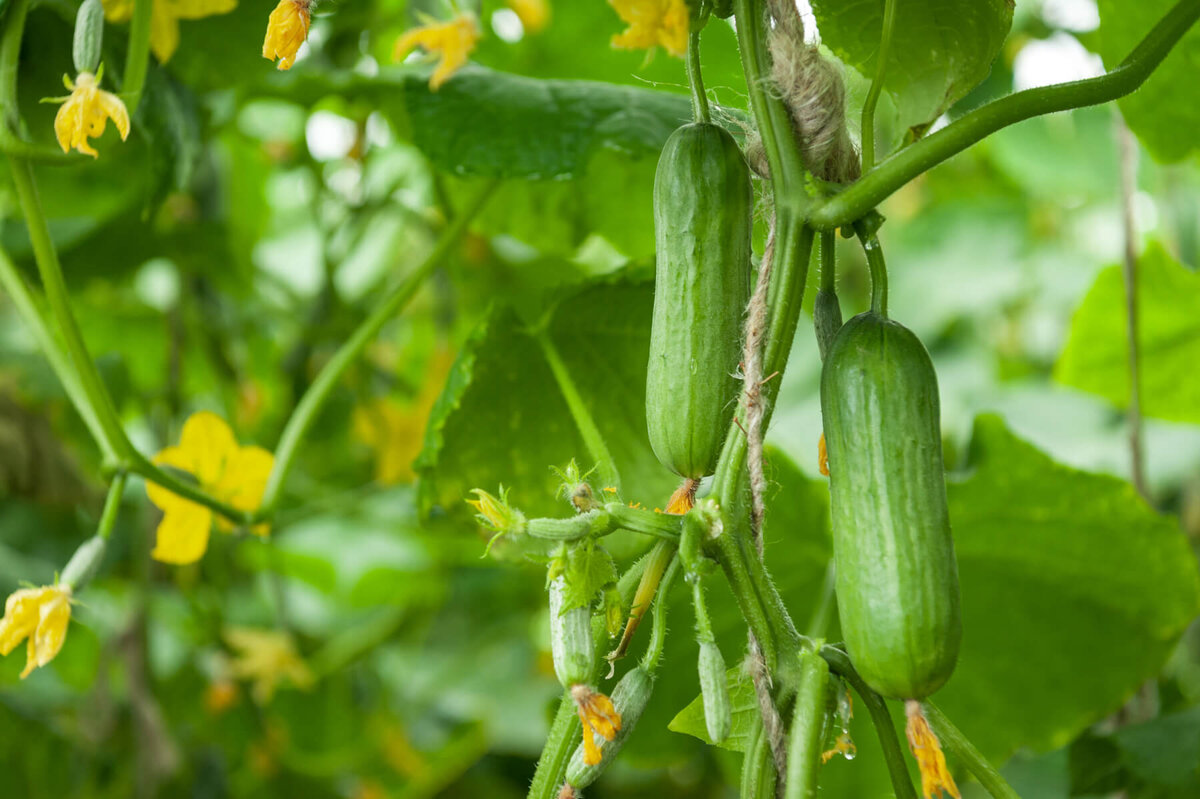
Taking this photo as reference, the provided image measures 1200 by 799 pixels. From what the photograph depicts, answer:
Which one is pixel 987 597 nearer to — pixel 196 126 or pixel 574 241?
pixel 574 241

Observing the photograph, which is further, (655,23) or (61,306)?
(61,306)

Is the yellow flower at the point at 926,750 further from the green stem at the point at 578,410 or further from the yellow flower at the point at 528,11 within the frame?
the yellow flower at the point at 528,11

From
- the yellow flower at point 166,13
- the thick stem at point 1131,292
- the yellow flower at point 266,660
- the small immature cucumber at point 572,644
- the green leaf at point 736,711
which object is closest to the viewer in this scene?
the small immature cucumber at point 572,644

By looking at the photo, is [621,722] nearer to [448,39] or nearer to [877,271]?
[877,271]

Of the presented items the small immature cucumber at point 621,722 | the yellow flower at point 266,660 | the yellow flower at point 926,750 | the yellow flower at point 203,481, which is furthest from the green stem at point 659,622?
the yellow flower at point 266,660

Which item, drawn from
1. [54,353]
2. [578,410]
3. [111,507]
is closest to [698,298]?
[578,410]

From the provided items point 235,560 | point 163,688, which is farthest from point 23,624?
point 235,560
